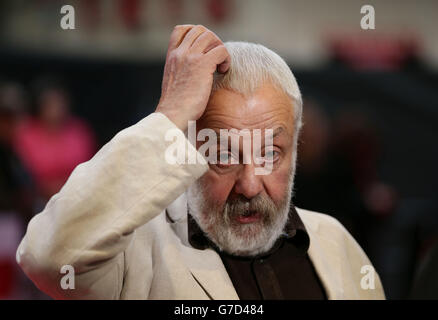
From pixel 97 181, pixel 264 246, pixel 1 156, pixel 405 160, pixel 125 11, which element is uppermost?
pixel 125 11

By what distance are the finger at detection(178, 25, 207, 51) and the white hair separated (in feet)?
0.55

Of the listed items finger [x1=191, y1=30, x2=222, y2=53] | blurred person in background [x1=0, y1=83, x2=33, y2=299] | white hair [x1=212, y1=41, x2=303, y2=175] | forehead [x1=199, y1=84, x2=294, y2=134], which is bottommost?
blurred person in background [x1=0, y1=83, x2=33, y2=299]

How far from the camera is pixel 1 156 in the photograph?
13.1 feet

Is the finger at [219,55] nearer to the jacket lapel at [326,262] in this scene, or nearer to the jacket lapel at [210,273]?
the jacket lapel at [210,273]

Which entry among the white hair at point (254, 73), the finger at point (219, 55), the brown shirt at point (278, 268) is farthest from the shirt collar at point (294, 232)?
the finger at point (219, 55)

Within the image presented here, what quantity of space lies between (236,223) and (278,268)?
0.21m

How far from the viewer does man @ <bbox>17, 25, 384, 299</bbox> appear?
1369 millimetres

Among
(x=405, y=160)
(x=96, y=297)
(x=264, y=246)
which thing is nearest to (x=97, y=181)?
(x=96, y=297)

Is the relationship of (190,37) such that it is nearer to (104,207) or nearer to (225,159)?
(225,159)

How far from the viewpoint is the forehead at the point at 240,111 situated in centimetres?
162

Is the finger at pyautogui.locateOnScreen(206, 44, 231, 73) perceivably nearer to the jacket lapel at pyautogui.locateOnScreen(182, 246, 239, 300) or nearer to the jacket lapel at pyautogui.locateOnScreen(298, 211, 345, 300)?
the jacket lapel at pyautogui.locateOnScreen(182, 246, 239, 300)

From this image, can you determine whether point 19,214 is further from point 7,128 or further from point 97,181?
point 97,181

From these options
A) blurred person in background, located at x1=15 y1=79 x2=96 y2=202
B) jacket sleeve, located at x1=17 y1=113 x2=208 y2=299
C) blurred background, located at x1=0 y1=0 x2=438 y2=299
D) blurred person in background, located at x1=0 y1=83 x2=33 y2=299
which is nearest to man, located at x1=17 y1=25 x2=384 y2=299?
jacket sleeve, located at x1=17 y1=113 x2=208 y2=299
